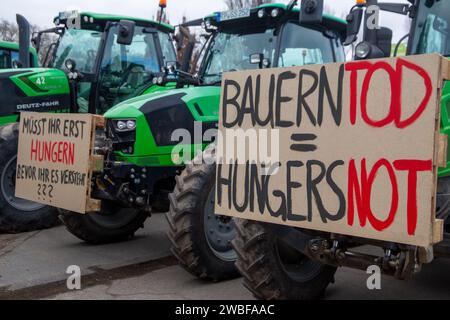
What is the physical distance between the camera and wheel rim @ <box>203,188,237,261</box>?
4.63 meters

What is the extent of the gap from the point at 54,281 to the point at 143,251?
1214 mm

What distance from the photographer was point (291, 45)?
17.9 ft

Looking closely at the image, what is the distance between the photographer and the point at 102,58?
7.04 m

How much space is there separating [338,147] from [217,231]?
6.85 ft

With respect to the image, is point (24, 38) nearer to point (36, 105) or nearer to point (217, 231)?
point (36, 105)

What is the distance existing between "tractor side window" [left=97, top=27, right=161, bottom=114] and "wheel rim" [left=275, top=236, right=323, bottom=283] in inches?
149

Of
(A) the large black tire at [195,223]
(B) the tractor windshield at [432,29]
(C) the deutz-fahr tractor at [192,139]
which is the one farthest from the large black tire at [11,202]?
(B) the tractor windshield at [432,29]

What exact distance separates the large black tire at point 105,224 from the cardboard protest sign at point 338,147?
2.65m

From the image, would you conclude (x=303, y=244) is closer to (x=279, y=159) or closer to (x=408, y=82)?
(x=279, y=159)

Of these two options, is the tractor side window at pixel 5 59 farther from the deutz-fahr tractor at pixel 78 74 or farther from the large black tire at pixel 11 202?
the large black tire at pixel 11 202

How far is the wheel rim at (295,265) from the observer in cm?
372

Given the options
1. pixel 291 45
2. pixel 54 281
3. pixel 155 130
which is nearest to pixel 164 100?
pixel 155 130

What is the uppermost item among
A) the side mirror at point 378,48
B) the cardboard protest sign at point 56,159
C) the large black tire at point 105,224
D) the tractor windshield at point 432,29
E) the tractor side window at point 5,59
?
the tractor side window at point 5,59

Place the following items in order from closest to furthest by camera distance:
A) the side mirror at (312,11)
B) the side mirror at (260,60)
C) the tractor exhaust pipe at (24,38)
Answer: the side mirror at (312,11) < the side mirror at (260,60) < the tractor exhaust pipe at (24,38)
